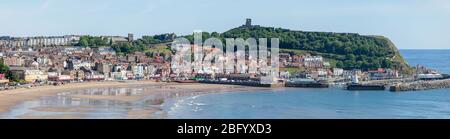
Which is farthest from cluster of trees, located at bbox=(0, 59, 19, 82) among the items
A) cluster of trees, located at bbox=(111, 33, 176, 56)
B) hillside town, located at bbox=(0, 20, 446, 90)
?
cluster of trees, located at bbox=(111, 33, 176, 56)

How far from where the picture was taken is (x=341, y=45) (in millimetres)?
99125

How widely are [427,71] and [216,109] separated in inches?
1997

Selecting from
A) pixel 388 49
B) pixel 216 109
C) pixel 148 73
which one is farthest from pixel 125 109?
pixel 388 49

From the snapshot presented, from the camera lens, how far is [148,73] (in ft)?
249

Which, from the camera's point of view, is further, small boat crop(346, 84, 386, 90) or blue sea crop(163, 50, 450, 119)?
small boat crop(346, 84, 386, 90)

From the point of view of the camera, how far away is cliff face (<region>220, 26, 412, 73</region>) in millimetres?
86188

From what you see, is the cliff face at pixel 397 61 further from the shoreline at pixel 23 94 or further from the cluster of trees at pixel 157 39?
the shoreline at pixel 23 94

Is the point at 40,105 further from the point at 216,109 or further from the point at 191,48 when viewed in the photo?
the point at 191,48

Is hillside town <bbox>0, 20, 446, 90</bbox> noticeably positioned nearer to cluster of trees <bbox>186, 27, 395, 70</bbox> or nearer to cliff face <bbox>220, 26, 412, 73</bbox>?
cliff face <bbox>220, 26, 412, 73</bbox>

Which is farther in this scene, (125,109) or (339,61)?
(339,61)

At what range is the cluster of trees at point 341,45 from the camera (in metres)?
87.0

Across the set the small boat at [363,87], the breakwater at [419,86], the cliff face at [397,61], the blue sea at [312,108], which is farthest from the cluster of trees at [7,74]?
the cliff face at [397,61]

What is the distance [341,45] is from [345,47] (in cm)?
106
